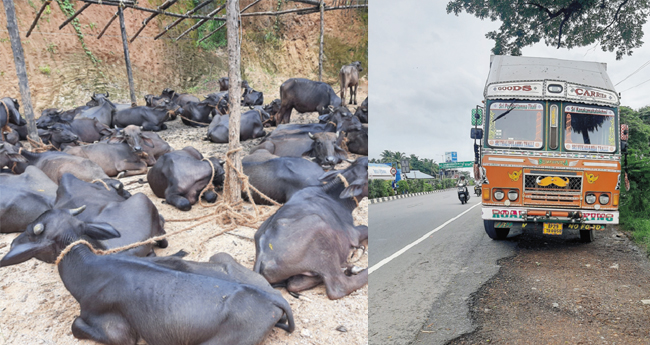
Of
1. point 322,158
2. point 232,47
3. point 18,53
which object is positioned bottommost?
point 322,158

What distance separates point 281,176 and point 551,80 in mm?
4021

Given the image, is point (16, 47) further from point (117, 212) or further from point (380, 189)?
point (380, 189)

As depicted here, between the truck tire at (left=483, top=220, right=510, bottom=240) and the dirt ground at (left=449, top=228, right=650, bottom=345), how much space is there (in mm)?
816

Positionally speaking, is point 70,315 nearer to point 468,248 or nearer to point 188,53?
A: point 468,248

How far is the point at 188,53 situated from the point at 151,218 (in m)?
17.2

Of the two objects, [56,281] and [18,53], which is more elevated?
[18,53]

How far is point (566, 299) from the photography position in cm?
408

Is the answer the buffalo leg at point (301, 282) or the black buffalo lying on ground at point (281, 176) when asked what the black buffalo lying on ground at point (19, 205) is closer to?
the black buffalo lying on ground at point (281, 176)

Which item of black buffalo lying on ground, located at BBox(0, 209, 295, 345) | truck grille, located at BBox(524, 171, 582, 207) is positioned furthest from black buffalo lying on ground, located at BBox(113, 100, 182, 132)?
truck grille, located at BBox(524, 171, 582, 207)

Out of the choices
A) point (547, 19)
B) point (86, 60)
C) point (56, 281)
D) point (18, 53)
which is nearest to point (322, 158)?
point (56, 281)

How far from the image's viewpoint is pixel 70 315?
3137mm

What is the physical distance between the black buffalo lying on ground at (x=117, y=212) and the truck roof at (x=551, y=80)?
4.84 metres

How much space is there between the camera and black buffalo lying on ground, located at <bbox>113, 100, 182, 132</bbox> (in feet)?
39.1

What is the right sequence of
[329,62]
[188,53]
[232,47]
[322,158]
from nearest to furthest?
1. [232,47]
2. [322,158]
3. [188,53]
4. [329,62]
